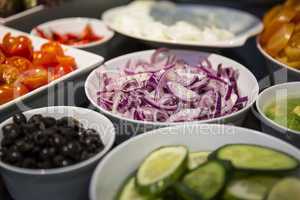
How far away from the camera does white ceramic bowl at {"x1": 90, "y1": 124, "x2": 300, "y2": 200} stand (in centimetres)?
71

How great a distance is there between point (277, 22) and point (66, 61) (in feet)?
1.96

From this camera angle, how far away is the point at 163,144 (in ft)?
2.59

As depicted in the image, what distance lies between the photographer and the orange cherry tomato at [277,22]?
1.17 meters

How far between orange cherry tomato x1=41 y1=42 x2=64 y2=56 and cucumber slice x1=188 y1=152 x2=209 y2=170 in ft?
1.56

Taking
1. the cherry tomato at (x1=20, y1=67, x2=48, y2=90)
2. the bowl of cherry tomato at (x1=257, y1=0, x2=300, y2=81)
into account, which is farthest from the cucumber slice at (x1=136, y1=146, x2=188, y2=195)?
the bowl of cherry tomato at (x1=257, y1=0, x2=300, y2=81)

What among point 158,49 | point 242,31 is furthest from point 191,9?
point 158,49

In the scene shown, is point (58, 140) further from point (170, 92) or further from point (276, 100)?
point (276, 100)

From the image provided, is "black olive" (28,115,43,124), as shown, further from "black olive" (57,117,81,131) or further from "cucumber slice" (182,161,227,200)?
"cucumber slice" (182,161,227,200)

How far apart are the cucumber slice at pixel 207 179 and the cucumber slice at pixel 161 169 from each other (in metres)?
0.02

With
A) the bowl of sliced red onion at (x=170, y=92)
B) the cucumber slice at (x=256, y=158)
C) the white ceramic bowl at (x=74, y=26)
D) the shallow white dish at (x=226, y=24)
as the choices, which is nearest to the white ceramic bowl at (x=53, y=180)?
the bowl of sliced red onion at (x=170, y=92)

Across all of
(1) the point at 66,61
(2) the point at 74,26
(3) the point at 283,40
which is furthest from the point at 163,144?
(2) the point at 74,26

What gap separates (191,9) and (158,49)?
365mm

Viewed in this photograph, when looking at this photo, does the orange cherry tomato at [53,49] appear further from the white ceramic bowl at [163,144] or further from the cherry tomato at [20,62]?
the white ceramic bowl at [163,144]

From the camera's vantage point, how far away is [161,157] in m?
0.73
